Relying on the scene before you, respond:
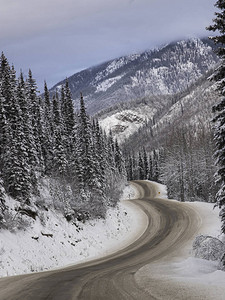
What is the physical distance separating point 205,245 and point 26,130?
18.6 meters

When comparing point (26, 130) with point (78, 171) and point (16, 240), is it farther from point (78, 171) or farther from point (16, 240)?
point (16, 240)

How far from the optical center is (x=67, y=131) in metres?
45.8

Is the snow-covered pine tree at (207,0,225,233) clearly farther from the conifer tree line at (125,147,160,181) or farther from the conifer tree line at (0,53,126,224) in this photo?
the conifer tree line at (125,147,160,181)

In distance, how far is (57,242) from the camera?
59.5 ft

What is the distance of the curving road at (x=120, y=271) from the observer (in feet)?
22.4

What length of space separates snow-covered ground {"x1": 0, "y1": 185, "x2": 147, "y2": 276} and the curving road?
1.94 m

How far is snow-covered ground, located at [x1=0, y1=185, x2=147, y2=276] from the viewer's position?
1390 centimetres

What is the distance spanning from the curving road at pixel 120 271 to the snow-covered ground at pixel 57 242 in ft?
6.36

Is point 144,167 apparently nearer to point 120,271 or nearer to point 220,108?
point 220,108

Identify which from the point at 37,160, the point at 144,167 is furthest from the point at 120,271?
the point at 144,167

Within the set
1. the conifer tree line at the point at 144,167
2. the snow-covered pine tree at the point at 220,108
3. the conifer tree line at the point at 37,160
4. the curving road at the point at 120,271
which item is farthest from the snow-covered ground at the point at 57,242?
the conifer tree line at the point at 144,167

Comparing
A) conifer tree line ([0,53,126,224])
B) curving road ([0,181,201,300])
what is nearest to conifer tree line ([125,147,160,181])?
conifer tree line ([0,53,126,224])

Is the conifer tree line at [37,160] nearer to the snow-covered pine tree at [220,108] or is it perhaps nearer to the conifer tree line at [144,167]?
the snow-covered pine tree at [220,108]

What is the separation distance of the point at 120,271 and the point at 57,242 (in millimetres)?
8398
